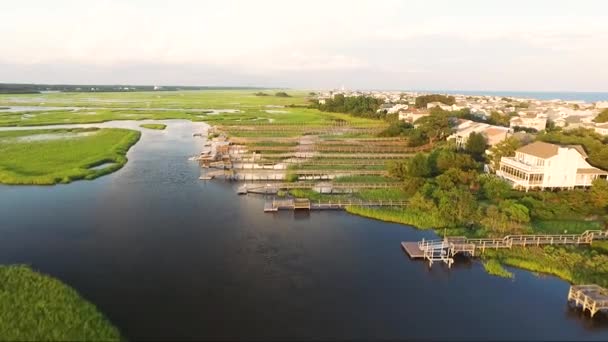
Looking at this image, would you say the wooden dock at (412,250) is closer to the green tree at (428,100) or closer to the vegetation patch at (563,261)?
the vegetation patch at (563,261)

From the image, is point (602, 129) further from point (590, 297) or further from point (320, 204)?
point (590, 297)

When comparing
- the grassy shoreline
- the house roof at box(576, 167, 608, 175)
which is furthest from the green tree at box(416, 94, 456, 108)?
the grassy shoreline

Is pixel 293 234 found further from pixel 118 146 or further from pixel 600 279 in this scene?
pixel 118 146

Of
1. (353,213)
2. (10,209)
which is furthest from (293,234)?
(10,209)

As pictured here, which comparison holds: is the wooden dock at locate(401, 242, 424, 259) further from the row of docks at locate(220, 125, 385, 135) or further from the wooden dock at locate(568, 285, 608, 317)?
the row of docks at locate(220, 125, 385, 135)

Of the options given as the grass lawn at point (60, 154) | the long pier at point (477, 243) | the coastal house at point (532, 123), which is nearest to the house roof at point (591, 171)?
the long pier at point (477, 243)

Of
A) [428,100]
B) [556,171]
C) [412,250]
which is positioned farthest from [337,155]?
[428,100]
